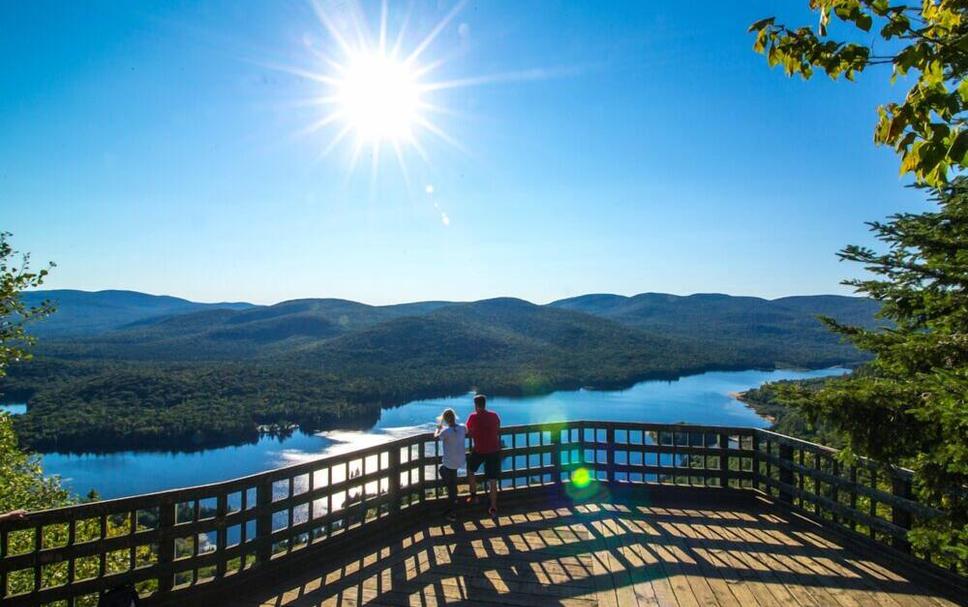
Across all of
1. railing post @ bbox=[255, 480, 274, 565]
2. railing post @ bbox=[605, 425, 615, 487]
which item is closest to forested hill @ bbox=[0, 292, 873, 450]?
railing post @ bbox=[255, 480, 274, 565]

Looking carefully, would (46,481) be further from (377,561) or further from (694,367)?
(694,367)

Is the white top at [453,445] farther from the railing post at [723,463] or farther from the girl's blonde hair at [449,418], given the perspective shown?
the railing post at [723,463]

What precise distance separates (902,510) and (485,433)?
4.72 meters

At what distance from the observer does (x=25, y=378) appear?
11919 cm

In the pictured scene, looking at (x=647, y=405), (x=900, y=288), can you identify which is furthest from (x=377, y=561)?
(x=647, y=405)

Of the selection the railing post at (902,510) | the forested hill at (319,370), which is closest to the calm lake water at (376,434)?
the forested hill at (319,370)

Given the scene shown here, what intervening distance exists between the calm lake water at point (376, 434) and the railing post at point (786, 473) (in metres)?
63.5

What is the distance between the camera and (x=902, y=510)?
18.1ft

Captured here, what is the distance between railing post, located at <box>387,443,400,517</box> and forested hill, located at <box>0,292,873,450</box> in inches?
2865

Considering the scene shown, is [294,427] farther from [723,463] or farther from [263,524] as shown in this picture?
[263,524]

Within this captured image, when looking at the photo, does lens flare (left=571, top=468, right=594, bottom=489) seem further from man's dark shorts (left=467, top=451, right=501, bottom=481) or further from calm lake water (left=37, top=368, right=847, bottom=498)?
calm lake water (left=37, top=368, right=847, bottom=498)

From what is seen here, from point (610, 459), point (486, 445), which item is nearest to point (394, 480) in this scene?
point (486, 445)

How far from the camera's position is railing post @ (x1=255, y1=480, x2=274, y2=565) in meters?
5.36

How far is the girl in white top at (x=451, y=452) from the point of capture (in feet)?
23.7
